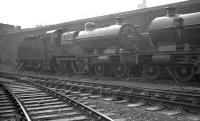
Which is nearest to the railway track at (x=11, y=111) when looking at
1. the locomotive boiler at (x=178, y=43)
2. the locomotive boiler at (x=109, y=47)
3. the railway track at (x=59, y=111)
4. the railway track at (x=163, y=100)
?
the railway track at (x=59, y=111)

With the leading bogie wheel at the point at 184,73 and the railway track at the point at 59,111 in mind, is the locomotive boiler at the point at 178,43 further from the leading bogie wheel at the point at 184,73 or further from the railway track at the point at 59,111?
the railway track at the point at 59,111

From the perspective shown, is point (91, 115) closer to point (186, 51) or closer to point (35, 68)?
point (186, 51)

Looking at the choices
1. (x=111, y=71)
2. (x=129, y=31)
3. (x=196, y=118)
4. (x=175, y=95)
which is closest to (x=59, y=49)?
(x=111, y=71)

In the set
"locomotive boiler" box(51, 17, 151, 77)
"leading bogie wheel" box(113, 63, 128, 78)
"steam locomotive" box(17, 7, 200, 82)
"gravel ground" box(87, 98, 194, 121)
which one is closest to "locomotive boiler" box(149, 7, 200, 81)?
"steam locomotive" box(17, 7, 200, 82)

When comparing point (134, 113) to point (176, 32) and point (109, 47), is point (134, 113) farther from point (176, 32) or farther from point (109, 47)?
point (109, 47)

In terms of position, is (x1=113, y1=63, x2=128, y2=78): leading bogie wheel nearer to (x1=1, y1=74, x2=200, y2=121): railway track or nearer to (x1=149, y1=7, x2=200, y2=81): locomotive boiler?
(x1=149, y1=7, x2=200, y2=81): locomotive boiler

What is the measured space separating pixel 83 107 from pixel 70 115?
588 mm

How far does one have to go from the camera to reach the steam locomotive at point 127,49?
36.4ft

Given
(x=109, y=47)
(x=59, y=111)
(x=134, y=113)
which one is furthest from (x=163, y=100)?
(x=109, y=47)

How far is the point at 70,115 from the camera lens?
218 inches

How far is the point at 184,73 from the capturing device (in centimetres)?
1135

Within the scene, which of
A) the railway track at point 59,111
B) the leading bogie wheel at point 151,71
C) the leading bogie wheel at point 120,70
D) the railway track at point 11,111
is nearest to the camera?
the railway track at point 59,111

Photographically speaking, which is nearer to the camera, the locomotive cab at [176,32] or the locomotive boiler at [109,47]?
the locomotive cab at [176,32]

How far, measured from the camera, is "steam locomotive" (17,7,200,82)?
11.1 meters
